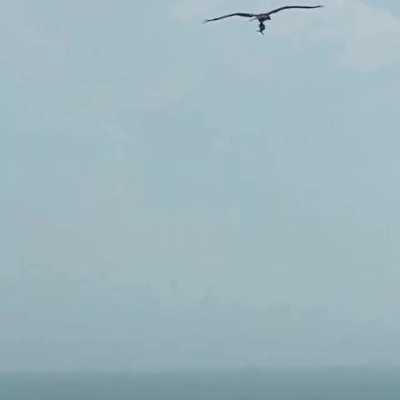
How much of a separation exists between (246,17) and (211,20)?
2666 mm

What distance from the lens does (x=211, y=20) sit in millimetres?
30344

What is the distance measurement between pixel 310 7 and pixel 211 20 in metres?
2.85

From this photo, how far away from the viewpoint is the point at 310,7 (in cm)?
2970

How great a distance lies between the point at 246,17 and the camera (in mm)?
32719

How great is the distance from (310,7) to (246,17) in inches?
136

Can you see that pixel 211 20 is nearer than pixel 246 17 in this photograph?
Yes

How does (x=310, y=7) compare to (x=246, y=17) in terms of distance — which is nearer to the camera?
(x=310, y=7)
